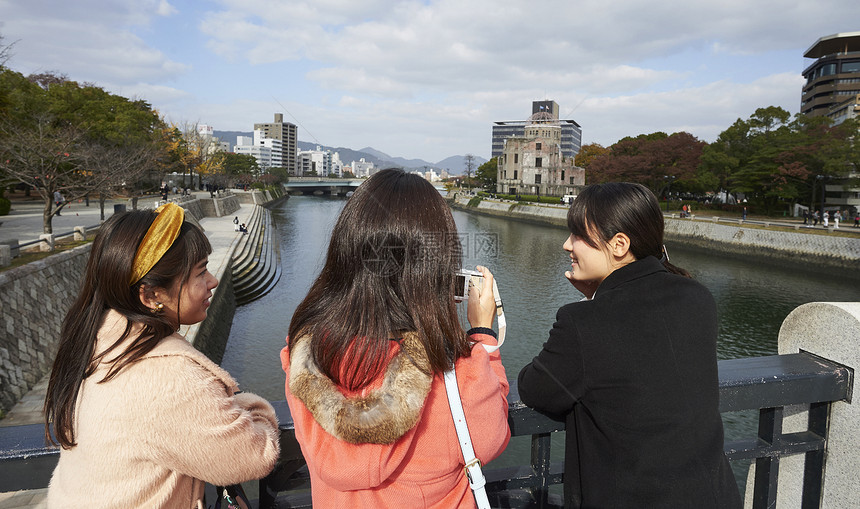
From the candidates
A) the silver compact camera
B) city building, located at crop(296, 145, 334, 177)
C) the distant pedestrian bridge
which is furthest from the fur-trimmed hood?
city building, located at crop(296, 145, 334, 177)

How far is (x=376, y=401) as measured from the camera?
0.88 metres

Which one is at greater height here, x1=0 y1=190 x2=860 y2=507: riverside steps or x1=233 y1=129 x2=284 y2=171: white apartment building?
x1=233 y1=129 x2=284 y2=171: white apartment building

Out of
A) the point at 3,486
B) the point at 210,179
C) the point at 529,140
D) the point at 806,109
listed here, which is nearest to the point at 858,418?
the point at 3,486

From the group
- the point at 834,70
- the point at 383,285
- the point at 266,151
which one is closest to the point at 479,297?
the point at 383,285

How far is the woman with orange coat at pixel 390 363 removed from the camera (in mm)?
888

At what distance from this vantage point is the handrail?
1.01m

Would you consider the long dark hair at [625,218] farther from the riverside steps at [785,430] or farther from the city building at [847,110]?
the city building at [847,110]

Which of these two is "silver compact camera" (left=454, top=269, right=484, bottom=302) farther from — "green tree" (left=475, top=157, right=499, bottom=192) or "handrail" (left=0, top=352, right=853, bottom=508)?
"green tree" (left=475, top=157, right=499, bottom=192)

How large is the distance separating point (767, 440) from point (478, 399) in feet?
3.77

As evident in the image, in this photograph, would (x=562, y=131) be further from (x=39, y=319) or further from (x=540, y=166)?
(x=39, y=319)

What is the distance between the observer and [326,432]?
0.93m

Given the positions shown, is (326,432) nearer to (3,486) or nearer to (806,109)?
(3,486)

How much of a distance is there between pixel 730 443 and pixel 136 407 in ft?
5.21

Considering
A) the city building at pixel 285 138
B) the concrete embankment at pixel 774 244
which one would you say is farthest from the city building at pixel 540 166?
the city building at pixel 285 138
